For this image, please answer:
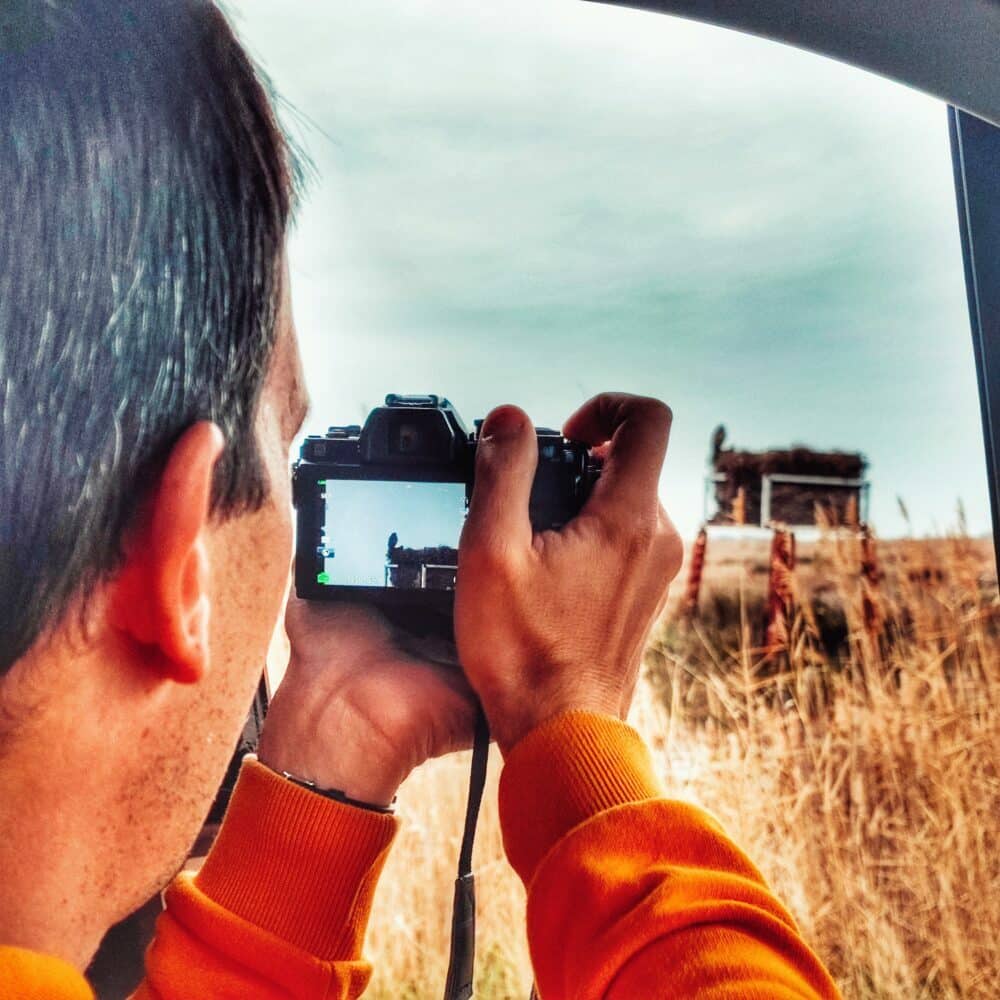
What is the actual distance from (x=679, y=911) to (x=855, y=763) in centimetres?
107

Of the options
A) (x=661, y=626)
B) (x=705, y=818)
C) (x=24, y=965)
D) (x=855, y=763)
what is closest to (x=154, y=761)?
(x=24, y=965)

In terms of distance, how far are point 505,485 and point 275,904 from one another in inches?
14.5

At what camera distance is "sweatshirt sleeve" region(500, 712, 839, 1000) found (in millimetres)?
536

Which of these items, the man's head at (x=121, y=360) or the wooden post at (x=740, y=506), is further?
the wooden post at (x=740, y=506)

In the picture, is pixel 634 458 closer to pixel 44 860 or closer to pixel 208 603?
pixel 208 603

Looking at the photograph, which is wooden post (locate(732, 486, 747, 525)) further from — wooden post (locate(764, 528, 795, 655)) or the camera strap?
the camera strap

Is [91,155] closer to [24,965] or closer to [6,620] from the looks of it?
[6,620]

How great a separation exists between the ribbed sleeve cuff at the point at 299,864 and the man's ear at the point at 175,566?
0.21 meters

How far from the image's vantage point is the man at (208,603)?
0.58 metres

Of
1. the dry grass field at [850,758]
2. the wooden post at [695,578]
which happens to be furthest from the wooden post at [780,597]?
the wooden post at [695,578]

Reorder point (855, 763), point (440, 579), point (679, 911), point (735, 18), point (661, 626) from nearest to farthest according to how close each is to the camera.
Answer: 1. point (679, 911)
2. point (735, 18)
3. point (440, 579)
4. point (855, 763)
5. point (661, 626)

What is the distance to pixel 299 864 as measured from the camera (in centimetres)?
78

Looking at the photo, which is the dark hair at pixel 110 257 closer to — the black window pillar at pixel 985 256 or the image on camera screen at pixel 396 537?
the image on camera screen at pixel 396 537

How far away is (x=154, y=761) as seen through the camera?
742mm
